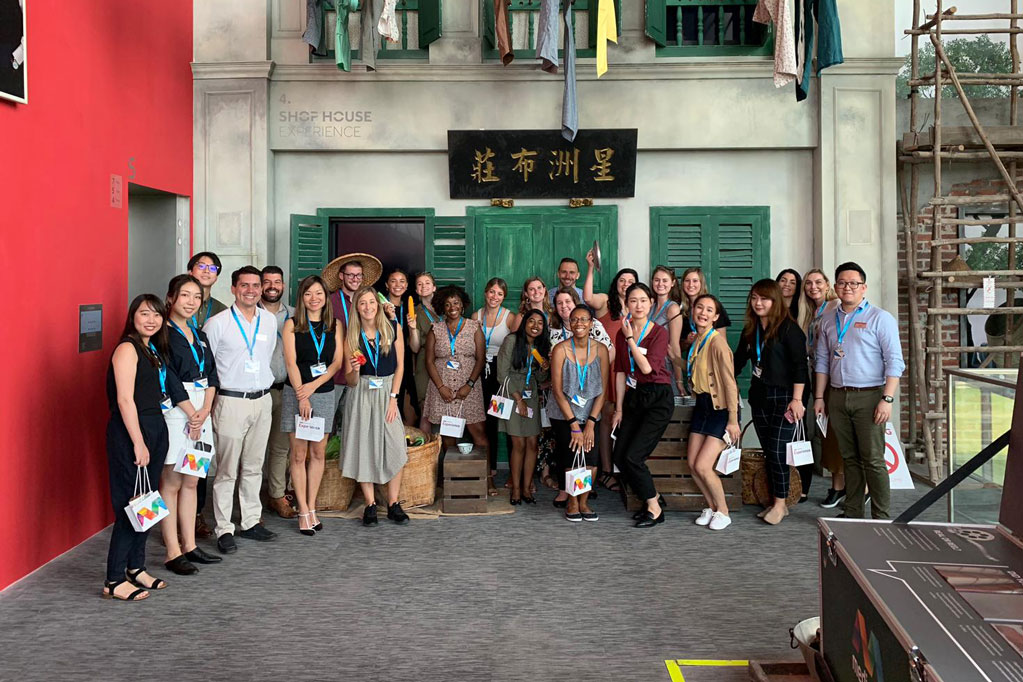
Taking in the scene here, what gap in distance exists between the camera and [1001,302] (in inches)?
322

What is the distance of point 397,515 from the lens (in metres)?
5.91

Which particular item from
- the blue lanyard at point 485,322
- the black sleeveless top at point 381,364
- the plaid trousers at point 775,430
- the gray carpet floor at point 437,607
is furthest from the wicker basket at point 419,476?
the plaid trousers at point 775,430

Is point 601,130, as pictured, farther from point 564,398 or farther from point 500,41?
point 564,398

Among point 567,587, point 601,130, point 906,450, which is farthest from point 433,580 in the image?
point 906,450

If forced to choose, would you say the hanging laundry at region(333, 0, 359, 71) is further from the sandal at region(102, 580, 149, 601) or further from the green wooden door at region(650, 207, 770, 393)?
the sandal at region(102, 580, 149, 601)

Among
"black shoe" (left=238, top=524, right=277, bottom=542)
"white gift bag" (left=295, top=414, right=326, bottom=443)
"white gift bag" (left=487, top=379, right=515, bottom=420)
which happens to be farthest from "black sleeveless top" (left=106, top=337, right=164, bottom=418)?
"white gift bag" (left=487, top=379, right=515, bottom=420)

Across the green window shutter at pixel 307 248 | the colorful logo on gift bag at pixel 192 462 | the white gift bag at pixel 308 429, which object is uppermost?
the green window shutter at pixel 307 248

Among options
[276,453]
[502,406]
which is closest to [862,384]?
[502,406]

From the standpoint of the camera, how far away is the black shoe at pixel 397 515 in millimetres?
5918

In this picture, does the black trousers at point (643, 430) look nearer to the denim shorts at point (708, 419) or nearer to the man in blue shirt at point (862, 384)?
the denim shorts at point (708, 419)

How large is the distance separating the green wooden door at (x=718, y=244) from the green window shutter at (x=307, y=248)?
3095mm

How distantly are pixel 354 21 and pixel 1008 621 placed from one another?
733cm

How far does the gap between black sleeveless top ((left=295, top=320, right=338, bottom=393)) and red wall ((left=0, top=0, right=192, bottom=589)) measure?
1.35 meters

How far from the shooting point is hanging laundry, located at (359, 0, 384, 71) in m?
7.19
